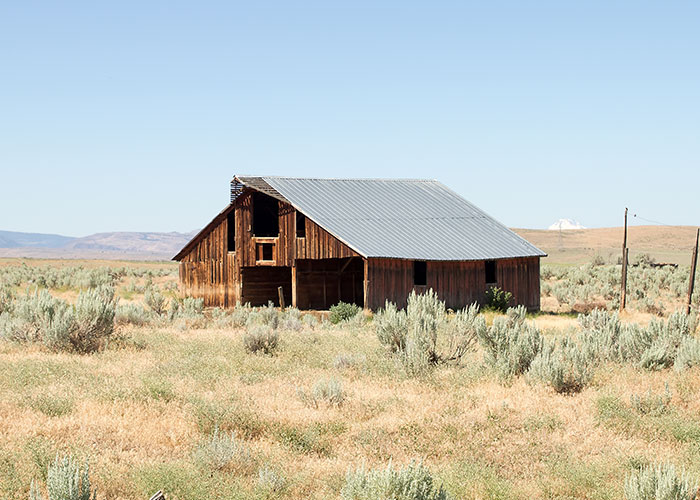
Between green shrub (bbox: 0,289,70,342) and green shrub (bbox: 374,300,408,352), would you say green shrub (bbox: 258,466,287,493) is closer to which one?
green shrub (bbox: 374,300,408,352)

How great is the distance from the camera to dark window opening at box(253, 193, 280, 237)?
2995 cm

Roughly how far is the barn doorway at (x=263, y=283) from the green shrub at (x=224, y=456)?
22.2 m

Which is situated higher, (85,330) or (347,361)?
(85,330)

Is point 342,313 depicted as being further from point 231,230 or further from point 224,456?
point 224,456

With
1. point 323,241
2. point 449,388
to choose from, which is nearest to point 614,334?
point 449,388

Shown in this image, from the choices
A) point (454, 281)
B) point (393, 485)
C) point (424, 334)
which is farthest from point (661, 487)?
point (454, 281)

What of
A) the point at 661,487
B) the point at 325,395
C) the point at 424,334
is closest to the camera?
the point at 661,487

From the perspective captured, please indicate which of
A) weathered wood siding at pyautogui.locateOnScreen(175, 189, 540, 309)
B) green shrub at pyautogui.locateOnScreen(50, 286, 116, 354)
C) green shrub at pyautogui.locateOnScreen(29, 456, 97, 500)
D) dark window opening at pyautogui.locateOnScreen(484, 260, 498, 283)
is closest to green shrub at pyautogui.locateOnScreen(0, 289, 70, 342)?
green shrub at pyautogui.locateOnScreen(50, 286, 116, 354)

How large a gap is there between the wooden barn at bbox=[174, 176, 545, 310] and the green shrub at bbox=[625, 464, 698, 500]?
58.8 feet

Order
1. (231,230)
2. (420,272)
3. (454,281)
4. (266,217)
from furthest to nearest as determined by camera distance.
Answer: (266,217) < (231,230) < (420,272) < (454,281)

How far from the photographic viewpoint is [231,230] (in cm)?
2959

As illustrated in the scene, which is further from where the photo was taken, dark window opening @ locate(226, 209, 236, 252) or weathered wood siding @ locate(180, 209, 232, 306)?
dark window opening @ locate(226, 209, 236, 252)

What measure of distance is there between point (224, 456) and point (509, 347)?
6285 mm

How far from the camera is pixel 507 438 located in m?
9.17
